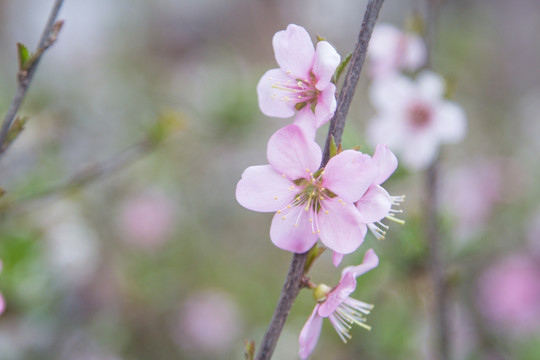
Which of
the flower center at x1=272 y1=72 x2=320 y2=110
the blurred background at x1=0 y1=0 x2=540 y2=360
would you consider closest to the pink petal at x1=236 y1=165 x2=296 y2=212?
the flower center at x1=272 y1=72 x2=320 y2=110

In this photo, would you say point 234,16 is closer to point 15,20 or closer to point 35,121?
point 15,20

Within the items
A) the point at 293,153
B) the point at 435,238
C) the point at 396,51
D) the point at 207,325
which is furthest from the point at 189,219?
the point at 293,153

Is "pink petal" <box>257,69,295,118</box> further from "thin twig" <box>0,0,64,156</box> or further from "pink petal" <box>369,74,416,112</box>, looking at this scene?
"pink petal" <box>369,74,416,112</box>

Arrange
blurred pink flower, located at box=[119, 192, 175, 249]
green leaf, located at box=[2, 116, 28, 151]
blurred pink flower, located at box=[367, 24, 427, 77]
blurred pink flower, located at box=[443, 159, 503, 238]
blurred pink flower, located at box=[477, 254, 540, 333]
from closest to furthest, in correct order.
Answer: green leaf, located at box=[2, 116, 28, 151]
blurred pink flower, located at box=[367, 24, 427, 77]
blurred pink flower, located at box=[477, 254, 540, 333]
blurred pink flower, located at box=[119, 192, 175, 249]
blurred pink flower, located at box=[443, 159, 503, 238]

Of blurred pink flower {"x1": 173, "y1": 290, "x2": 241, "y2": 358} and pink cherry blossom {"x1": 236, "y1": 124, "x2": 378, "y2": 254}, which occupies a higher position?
pink cherry blossom {"x1": 236, "y1": 124, "x2": 378, "y2": 254}

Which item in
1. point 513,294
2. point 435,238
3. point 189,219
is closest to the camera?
point 435,238

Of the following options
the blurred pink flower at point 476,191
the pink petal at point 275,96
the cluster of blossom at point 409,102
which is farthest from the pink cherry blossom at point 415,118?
the blurred pink flower at point 476,191

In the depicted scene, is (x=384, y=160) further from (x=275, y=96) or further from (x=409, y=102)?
(x=409, y=102)
